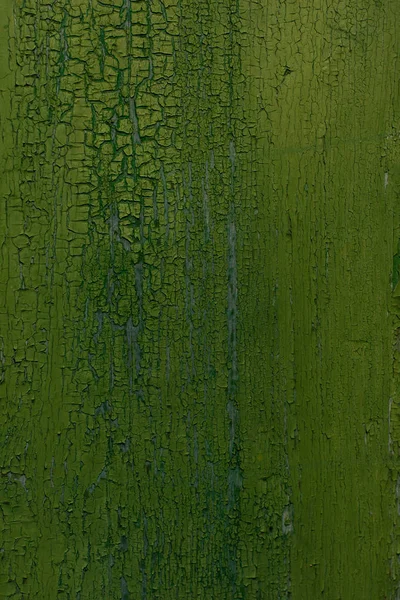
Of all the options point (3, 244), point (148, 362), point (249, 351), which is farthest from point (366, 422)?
point (3, 244)

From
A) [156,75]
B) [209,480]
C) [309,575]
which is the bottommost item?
[309,575]

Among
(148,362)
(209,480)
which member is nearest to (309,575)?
(209,480)

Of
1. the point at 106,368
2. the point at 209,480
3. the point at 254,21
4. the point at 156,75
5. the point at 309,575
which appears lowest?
the point at 309,575

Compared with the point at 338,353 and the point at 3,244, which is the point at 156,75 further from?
the point at 338,353

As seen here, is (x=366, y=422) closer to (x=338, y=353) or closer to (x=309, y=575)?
(x=338, y=353)

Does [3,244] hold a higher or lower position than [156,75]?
lower

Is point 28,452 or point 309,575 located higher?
point 28,452
